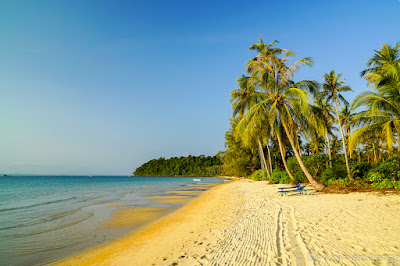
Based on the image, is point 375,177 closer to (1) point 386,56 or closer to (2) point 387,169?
(2) point 387,169

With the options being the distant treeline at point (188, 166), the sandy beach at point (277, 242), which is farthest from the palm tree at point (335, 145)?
the distant treeline at point (188, 166)

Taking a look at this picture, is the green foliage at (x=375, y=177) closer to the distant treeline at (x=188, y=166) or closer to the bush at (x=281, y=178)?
the bush at (x=281, y=178)

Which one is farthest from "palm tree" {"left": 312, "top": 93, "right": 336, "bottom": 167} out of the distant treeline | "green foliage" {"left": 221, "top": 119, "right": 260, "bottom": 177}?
the distant treeline

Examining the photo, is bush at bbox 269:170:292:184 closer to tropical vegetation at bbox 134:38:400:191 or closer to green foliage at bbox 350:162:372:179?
tropical vegetation at bbox 134:38:400:191

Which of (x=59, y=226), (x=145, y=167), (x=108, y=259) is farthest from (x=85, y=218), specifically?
(x=145, y=167)

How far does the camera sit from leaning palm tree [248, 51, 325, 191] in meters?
12.9

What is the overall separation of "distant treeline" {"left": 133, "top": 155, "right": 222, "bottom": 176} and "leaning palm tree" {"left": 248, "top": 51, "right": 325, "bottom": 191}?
329 feet

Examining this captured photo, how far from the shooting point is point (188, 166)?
140 metres

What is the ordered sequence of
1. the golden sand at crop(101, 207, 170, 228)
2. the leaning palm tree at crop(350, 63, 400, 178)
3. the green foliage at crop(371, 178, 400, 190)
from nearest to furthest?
1. the golden sand at crop(101, 207, 170, 228)
2. the green foliage at crop(371, 178, 400, 190)
3. the leaning palm tree at crop(350, 63, 400, 178)

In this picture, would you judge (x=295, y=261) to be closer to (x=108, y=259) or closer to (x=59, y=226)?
(x=108, y=259)

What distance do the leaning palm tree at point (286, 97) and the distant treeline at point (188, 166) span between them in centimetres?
10021

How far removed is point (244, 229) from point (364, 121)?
41.3 ft

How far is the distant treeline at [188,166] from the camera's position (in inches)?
4870

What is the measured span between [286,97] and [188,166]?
130m
